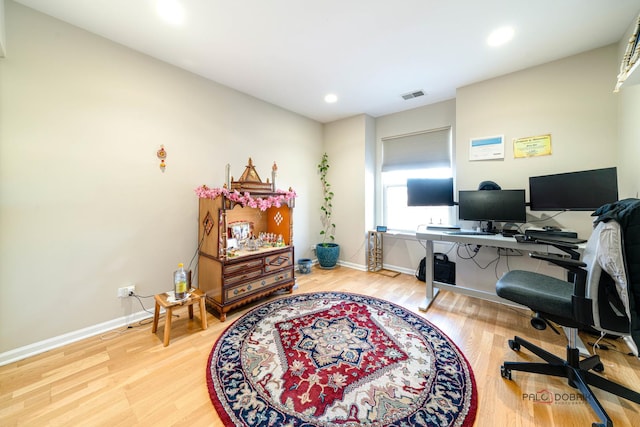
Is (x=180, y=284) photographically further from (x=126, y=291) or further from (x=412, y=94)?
(x=412, y=94)

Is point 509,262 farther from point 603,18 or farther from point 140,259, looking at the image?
point 140,259

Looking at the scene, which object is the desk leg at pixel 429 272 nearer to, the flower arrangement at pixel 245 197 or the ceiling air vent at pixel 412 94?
the flower arrangement at pixel 245 197

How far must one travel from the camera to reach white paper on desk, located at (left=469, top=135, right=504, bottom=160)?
2.73 meters

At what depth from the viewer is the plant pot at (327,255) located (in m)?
3.99

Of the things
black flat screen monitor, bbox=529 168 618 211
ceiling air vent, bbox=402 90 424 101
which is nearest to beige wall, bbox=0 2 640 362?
black flat screen monitor, bbox=529 168 618 211

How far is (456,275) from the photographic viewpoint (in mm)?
3127

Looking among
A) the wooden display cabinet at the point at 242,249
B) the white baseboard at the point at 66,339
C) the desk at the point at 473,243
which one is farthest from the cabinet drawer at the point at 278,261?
the desk at the point at 473,243

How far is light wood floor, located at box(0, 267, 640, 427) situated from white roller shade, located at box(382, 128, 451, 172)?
2.23 metres

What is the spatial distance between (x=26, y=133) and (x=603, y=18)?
4714mm

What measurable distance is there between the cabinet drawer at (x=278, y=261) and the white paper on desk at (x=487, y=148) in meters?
2.66

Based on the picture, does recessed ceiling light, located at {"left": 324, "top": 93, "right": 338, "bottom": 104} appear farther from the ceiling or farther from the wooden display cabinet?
the wooden display cabinet

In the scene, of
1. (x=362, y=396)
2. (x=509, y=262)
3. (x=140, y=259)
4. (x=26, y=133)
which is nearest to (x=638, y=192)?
(x=509, y=262)

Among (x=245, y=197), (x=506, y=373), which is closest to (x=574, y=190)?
(x=506, y=373)

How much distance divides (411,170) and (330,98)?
173cm
